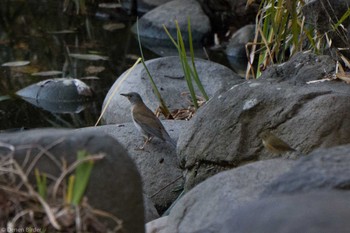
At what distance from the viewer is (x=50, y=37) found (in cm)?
980

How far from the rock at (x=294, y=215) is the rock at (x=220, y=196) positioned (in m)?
0.06

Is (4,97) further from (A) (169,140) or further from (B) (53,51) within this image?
(A) (169,140)

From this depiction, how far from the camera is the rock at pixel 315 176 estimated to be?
2381 millimetres

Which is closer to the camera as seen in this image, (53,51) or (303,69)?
(303,69)

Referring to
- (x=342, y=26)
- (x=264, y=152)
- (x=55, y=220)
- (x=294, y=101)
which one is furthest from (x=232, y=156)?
(x=55, y=220)

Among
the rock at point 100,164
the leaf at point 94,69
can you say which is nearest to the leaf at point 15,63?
the leaf at point 94,69

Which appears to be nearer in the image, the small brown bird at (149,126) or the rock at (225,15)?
the small brown bird at (149,126)

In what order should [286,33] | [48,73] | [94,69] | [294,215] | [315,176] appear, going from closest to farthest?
[294,215] → [315,176] → [286,33] → [48,73] → [94,69]

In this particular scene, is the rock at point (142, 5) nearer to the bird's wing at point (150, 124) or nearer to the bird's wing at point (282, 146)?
the bird's wing at point (150, 124)

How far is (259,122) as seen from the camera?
3.83m

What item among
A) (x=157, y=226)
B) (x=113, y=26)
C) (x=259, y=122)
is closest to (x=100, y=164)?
(x=157, y=226)

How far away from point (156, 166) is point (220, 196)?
82.9 inches

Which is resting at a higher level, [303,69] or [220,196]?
[220,196]

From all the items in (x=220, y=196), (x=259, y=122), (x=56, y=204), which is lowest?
(x=259, y=122)
